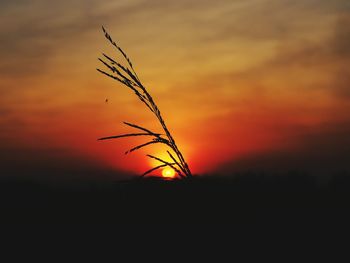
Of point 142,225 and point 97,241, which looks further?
point 97,241

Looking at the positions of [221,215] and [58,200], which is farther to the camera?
[58,200]

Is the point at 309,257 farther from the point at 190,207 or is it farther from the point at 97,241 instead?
the point at 97,241

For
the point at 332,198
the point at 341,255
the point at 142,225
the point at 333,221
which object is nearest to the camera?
the point at 341,255

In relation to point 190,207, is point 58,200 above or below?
above

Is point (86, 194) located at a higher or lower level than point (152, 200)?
higher

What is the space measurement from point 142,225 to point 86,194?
3878 mm

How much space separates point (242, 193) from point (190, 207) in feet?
1.13

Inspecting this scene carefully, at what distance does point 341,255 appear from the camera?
2.03 metres

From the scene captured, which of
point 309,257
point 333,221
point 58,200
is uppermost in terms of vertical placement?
point 58,200

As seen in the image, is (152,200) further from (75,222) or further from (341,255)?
(75,222)

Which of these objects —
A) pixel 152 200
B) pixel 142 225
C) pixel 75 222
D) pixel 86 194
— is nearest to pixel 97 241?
pixel 75 222

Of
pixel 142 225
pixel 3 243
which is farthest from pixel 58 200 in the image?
pixel 142 225

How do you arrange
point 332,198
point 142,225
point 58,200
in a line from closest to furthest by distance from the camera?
point 332,198, point 142,225, point 58,200

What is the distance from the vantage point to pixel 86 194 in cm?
967
